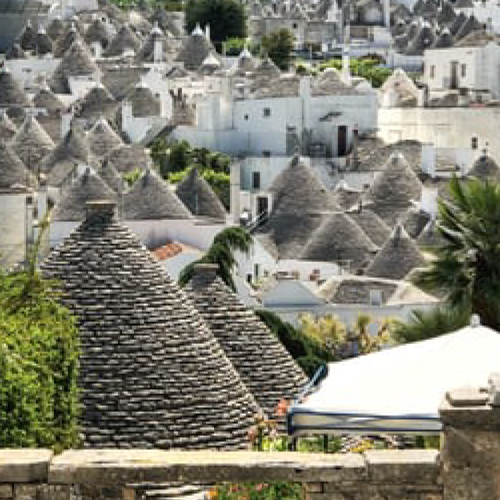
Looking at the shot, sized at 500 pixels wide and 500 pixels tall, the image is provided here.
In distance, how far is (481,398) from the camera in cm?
901

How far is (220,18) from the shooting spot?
104438mm

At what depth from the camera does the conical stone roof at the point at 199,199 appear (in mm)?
Answer: 54281

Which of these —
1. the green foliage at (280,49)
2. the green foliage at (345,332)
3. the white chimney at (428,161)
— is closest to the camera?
the green foliage at (345,332)

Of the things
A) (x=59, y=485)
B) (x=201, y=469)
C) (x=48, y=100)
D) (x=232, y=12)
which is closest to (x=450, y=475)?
(x=201, y=469)

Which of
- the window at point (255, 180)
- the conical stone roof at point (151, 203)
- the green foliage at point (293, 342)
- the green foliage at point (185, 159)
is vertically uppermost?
the green foliage at point (293, 342)

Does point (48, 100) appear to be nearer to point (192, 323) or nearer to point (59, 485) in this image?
point (192, 323)

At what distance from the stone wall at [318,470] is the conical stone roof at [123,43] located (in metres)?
83.5

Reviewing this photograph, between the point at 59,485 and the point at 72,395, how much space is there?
11.1ft

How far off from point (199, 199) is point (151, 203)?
4325 millimetres

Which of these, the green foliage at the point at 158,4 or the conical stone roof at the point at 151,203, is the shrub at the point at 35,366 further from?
the green foliage at the point at 158,4

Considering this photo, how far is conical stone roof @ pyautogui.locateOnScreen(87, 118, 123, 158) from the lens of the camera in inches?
2623

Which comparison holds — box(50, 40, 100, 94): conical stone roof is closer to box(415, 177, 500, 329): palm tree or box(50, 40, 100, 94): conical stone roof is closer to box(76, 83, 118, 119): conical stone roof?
box(76, 83, 118, 119): conical stone roof

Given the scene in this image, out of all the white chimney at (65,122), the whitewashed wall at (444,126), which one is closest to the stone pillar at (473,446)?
the whitewashed wall at (444,126)

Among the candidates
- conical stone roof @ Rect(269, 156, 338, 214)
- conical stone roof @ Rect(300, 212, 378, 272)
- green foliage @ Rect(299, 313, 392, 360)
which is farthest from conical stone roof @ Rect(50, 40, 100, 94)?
green foliage @ Rect(299, 313, 392, 360)
